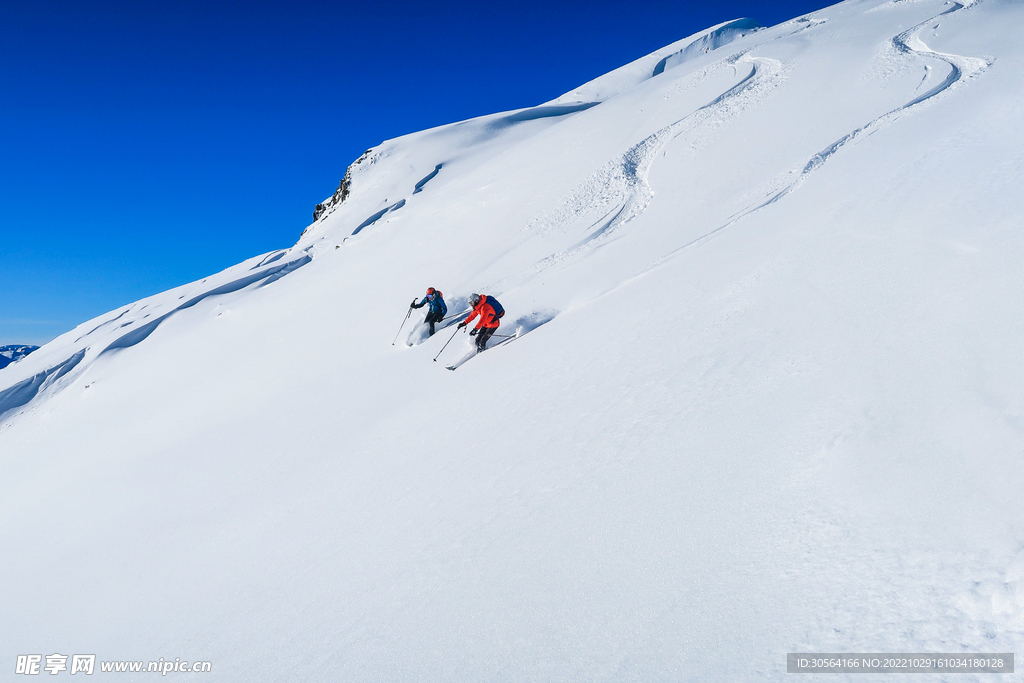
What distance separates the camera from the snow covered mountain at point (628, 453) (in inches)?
124

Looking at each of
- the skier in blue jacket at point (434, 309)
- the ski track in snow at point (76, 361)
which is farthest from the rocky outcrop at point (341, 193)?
the skier in blue jacket at point (434, 309)

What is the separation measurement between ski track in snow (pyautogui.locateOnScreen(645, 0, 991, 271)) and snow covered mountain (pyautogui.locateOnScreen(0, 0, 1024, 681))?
139mm

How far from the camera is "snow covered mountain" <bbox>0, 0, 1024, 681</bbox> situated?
3154mm

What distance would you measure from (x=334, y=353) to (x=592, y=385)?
848 cm

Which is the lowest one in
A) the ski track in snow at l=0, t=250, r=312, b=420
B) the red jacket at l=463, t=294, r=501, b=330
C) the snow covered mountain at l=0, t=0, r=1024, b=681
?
the snow covered mountain at l=0, t=0, r=1024, b=681

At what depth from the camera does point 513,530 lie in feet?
14.4

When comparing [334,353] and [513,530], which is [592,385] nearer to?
[513,530]

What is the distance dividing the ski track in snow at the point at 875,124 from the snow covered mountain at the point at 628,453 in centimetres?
A: 14

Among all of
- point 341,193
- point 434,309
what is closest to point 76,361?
point 434,309

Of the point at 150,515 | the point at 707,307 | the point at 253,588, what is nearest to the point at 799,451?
the point at 707,307

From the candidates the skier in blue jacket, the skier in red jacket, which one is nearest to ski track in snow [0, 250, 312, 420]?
the skier in blue jacket

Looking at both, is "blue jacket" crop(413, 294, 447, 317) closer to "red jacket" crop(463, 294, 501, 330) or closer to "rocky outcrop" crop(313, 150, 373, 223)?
"red jacket" crop(463, 294, 501, 330)

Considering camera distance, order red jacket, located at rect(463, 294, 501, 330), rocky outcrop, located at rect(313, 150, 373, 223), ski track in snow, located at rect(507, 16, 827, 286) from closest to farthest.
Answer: red jacket, located at rect(463, 294, 501, 330), ski track in snow, located at rect(507, 16, 827, 286), rocky outcrop, located at rect(313, 150, 373, 223)

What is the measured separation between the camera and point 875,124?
44.0 feet
